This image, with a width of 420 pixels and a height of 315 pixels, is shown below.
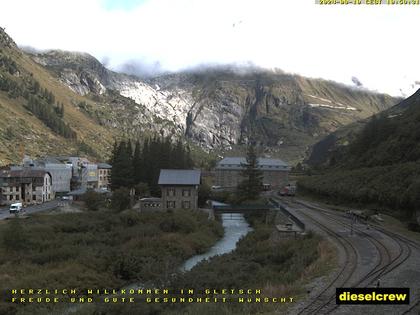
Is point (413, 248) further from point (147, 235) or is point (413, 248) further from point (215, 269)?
point (147, 235)

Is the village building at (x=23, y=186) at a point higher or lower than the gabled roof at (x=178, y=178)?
lower

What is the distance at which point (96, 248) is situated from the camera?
5544 centimetres

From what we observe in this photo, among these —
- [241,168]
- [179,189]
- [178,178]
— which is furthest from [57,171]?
[241,168]

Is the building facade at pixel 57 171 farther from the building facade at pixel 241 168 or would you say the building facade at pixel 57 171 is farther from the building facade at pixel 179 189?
the building facade at pixel 241 168

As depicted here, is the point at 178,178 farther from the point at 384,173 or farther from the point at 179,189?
the point at 384,173

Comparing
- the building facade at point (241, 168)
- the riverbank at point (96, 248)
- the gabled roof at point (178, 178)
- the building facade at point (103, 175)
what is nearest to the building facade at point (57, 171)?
the building facade at point (103, 175)

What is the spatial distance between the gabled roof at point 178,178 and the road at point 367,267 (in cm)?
3830

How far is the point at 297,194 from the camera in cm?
12006

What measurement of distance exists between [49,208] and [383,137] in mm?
84985

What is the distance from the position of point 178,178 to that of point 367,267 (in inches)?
2337

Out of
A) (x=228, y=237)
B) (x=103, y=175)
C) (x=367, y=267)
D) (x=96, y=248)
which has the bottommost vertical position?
(x=228, y=237)

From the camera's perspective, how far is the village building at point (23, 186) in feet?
338

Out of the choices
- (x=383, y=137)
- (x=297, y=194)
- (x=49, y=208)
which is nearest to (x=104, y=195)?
(x=49, y=208)

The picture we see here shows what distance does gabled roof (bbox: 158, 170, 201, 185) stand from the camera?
85.3 metres
